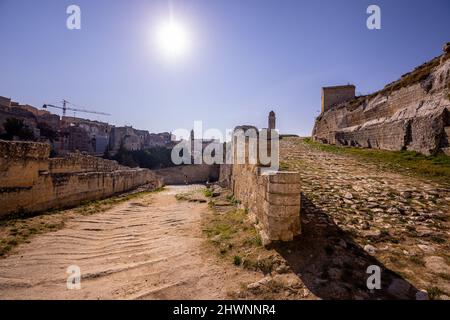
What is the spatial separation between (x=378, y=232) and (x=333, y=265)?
1419mm

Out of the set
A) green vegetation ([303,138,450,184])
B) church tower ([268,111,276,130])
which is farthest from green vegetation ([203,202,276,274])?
church tower ([268,111,276,130])

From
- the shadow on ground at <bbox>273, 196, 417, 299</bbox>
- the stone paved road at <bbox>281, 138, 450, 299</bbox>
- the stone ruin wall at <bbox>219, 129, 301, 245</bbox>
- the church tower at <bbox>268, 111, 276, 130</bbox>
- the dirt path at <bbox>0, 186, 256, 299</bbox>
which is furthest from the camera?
the church tower at <bbox>268, 111, 276, 130</bbox>

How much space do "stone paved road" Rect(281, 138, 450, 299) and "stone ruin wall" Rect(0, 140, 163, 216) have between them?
7.46 meters

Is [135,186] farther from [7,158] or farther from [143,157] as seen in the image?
[143,157]

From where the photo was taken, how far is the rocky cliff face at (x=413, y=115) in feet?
34.1

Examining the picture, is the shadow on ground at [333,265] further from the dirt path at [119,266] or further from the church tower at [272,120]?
the church tower at [272,120]

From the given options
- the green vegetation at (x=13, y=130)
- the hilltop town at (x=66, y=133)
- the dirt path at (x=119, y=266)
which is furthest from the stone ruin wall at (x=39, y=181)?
the green vegetation at (x=13, y=130)

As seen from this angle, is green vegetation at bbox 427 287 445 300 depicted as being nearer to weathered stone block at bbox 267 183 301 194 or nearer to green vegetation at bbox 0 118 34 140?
weathered stone block at bbox 267 183 301 194

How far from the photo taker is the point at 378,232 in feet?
13.0

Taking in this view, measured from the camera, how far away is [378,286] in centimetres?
276

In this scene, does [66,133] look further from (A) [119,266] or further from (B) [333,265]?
(B) [333,265]

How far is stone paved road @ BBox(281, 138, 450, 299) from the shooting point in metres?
2.91

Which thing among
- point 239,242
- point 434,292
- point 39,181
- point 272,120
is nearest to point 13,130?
point 39,181
